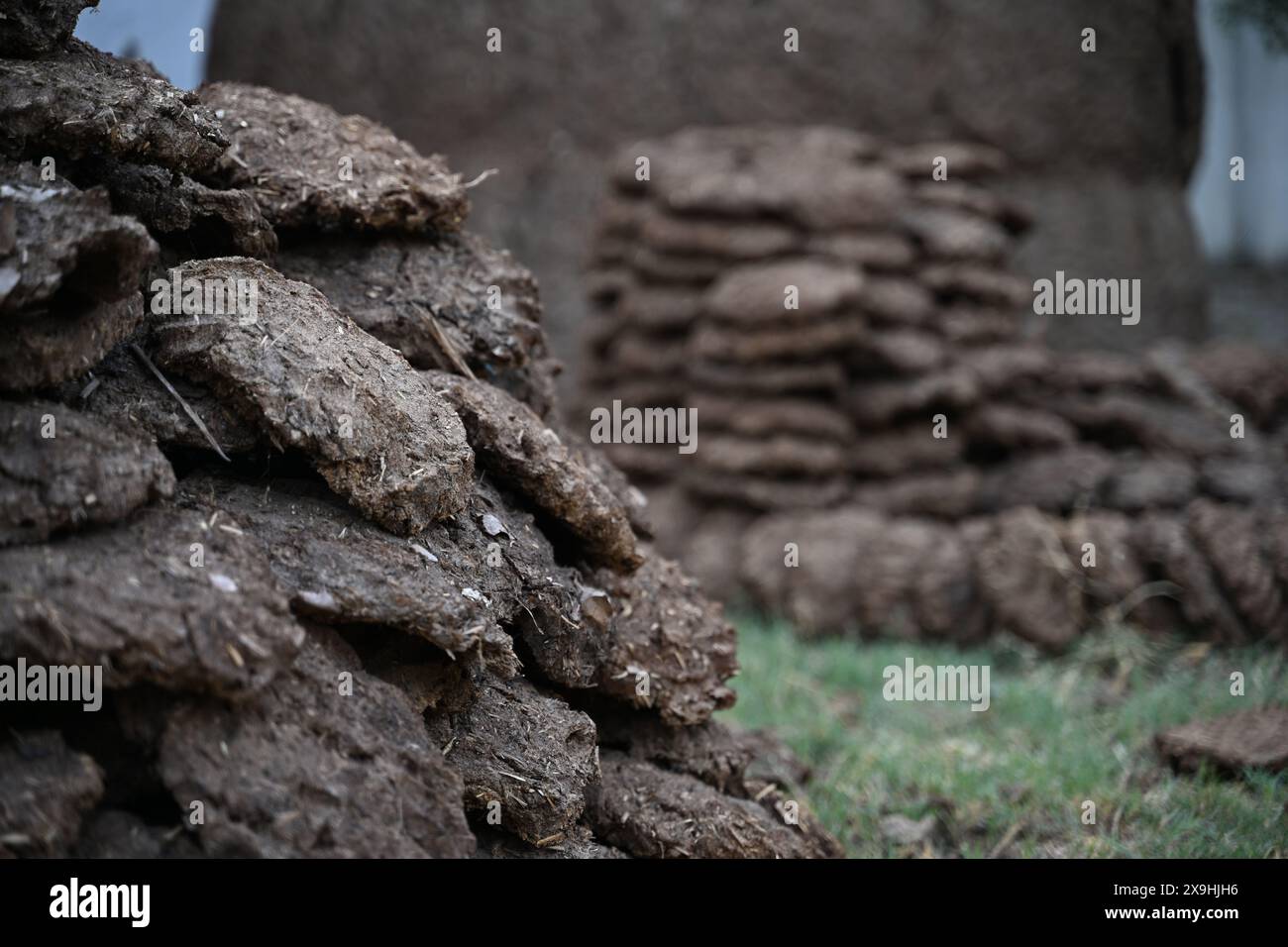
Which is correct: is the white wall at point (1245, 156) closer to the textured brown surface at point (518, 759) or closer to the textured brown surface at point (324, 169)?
the textured brown surface at point (324, 169)

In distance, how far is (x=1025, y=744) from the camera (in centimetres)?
376

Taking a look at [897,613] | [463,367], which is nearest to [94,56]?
[463,367]

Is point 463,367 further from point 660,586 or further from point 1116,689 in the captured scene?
point 1116,689

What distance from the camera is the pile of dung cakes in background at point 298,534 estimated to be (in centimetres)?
174

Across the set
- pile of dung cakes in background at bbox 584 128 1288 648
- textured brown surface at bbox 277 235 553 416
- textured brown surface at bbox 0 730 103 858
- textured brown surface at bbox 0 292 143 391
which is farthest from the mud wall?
textured brown surface at bbox 0 730 103 858

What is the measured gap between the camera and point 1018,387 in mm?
5988

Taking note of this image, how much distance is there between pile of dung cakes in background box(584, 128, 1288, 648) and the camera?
16.6ft

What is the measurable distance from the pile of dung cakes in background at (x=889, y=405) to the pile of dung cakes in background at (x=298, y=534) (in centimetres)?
247

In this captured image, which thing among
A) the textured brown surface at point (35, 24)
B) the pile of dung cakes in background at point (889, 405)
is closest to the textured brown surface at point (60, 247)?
the textured brown surface at point (35, 24)

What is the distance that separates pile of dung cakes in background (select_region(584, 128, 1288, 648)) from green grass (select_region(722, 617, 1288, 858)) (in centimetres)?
32

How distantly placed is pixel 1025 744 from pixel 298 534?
8.63 feet

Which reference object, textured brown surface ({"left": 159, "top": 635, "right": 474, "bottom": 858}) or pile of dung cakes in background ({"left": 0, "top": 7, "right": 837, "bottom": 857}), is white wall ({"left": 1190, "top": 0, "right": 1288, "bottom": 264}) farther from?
textured brown surface ({"left": 159, "top": 635, "right": 474, "bottom": 858})

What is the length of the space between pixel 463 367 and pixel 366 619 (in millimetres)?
776
